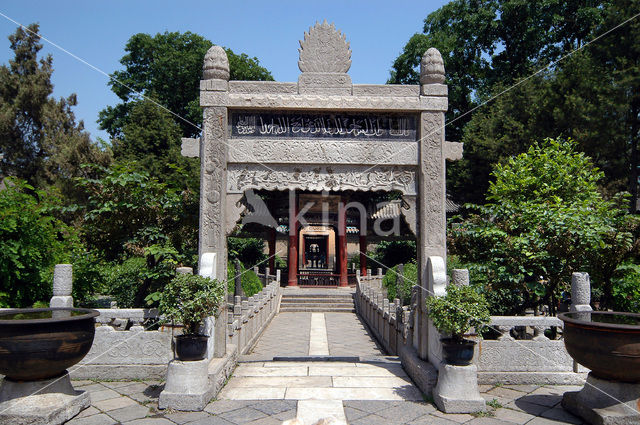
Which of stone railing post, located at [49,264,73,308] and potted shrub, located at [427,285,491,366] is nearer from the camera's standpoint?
potted shrub, located at [427,285,491,366]

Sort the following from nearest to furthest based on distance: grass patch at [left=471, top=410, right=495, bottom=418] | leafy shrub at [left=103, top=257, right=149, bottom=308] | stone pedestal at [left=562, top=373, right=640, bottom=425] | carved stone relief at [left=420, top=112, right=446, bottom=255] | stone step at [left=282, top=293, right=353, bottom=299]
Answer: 1. stone pedestal at [left=562, top=373, right=640, bottom=425]
2. grass patch at [left=471, top=410, right=495, bottom=418]
3. carved stone relief at [left=420, top=112, right=446, bottom=255]
4. leafy shrub at [left=103, top=257, right=149, bottom=308]
5. stone step at [left=282, top=293, right=353, bottom=299]

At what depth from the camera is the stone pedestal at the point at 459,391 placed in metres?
4.77

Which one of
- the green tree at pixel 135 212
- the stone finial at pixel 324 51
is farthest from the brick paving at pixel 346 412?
the stone finial at pixel 324 51

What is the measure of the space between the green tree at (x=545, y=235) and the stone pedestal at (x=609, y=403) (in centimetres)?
254

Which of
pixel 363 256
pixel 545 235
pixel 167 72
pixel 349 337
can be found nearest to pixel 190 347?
pixel 545 235

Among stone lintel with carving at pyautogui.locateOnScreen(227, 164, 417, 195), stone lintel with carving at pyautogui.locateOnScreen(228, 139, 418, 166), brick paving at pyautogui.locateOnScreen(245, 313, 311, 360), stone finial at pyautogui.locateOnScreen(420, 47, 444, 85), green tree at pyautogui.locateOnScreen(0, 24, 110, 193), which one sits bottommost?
brick paving at pyautogui.locateOnScreen(245, 313, 311, 360)

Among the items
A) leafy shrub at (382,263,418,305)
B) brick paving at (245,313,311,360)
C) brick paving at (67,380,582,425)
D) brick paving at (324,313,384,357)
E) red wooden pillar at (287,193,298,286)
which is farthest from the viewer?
red wooden pillar at (287,193,298,286)

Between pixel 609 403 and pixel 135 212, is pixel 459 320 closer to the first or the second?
pixel 609 403

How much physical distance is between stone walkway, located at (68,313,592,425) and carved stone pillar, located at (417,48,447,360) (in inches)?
39.8

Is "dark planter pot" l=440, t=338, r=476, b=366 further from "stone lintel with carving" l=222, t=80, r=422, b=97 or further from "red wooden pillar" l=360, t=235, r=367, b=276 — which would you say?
"red wooden pillar" l=360, t=235, r=367, b=276

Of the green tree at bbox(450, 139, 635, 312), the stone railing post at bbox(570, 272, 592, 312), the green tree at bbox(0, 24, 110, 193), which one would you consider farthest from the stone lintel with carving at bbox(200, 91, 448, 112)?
the green tree at bbox(0, 24, 110, 193)

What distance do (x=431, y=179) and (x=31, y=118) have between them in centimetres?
2312

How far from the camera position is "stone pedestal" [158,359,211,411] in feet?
15.9

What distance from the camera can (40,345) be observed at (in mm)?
4324
